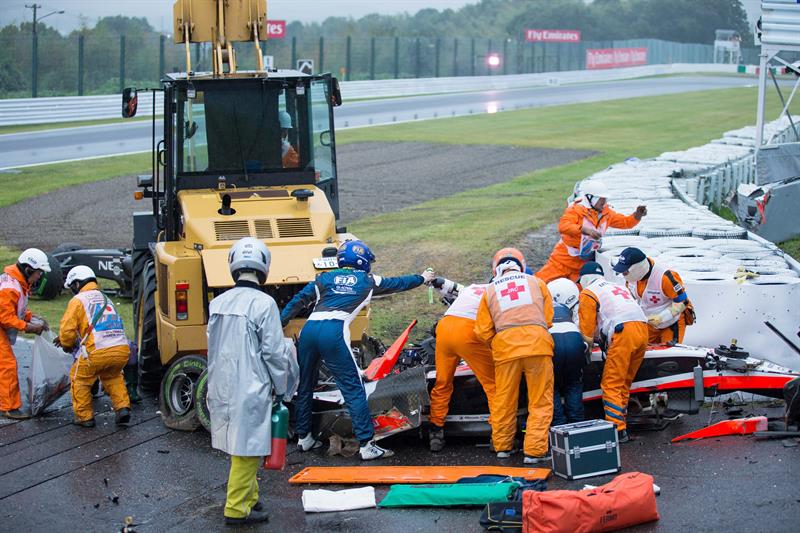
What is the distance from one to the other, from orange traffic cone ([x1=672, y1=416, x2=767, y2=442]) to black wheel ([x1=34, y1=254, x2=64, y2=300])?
9.36 metres

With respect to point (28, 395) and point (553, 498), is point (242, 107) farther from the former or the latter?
point (553, 498)

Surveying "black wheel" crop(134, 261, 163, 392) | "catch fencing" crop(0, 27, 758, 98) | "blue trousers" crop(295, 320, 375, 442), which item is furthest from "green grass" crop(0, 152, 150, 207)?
"blue trousers" crop(295, 320, 375, 442)

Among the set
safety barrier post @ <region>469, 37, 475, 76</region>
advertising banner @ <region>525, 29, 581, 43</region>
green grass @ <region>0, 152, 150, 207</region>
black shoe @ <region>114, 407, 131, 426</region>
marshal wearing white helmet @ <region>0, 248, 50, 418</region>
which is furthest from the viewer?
advertising banner @ <region>525, 29, 581, 43</region>

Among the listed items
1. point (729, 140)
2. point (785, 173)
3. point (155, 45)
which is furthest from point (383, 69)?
point (785, 173)

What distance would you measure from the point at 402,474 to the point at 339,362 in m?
1.07

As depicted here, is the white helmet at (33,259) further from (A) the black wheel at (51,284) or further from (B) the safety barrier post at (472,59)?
(B) the safety barrier post at (472,59)

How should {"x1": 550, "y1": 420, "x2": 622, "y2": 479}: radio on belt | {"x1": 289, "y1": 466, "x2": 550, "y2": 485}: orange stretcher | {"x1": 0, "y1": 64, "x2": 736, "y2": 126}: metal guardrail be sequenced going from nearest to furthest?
{"x1": 550, "y1": 420, "x2": 622, "y2": 479}: radio on belt → {"x1": 289, "y1": 466, "x2": 550, "y2": 485}: orange stretcher → {"x1": 0, "y1": 64, "x2": 736, "y2": 126}: metal guardrail

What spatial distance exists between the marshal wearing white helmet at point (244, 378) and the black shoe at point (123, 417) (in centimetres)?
259

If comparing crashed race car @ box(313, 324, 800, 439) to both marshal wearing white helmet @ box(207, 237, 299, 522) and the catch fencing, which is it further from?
the catch fencing

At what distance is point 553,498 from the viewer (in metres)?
7.02

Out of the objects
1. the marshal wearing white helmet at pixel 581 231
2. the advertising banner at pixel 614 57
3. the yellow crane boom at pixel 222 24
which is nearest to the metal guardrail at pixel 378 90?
the advertising banner at pixel 614 57

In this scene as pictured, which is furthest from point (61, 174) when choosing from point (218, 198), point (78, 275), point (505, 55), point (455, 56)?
point (505, 55)

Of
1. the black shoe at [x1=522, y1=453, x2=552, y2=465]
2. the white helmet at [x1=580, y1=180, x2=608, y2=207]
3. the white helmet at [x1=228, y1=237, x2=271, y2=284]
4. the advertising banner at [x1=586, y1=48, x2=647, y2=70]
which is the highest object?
the advertising banner at [x1=586, y1=48, x2=647, y2=70]

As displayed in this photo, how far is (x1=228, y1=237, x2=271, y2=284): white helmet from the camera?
7.67 meters
